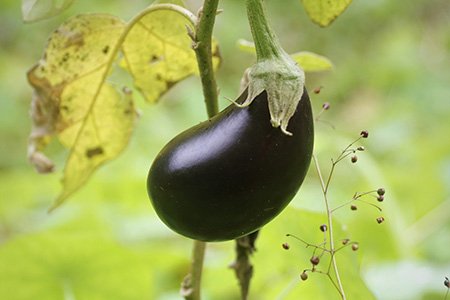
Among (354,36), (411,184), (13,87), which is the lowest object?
(13,87)

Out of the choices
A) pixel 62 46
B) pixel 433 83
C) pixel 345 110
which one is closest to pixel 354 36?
pixel 345 110

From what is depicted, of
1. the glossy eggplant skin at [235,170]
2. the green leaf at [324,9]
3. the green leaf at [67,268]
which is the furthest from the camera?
the green leaf at [67,268]

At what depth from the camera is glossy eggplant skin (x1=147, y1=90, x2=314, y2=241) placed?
448mm

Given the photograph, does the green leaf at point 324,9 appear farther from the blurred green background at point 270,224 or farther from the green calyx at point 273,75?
the blurred green background at point 270,224

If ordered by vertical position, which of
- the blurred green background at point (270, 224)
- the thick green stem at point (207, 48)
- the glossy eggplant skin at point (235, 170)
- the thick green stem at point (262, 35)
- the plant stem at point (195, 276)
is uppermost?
the thick green stem at point (262, 35)

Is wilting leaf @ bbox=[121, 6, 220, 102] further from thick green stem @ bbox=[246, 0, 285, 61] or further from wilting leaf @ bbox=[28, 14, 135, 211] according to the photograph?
thick green stem @ bbox=[246, 0, 285, 61]

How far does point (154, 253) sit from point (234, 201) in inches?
22.4

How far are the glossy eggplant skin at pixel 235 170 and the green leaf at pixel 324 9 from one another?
0.39 feet

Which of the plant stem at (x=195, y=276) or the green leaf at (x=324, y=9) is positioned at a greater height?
the green leaf at (x=324, y=9)

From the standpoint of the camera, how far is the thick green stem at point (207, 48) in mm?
493

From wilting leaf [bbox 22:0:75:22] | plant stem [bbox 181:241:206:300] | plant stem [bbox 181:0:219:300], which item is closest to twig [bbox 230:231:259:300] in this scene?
plant stem [bbox 181:241:206:300]

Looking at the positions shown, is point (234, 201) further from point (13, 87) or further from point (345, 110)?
point (345, 110)

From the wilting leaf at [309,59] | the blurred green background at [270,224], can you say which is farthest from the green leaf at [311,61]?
the blurred green background at [270,224]

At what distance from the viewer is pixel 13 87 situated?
2.68 m
